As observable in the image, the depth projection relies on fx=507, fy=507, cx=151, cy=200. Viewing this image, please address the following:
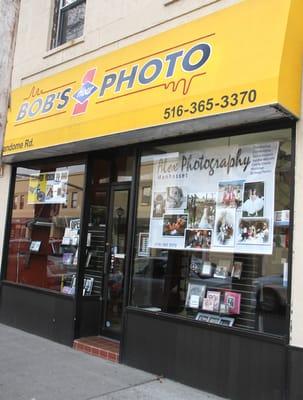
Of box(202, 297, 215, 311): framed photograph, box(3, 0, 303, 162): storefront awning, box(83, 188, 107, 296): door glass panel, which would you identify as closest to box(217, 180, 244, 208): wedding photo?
box(3, 0, 303, 162): storefront awning

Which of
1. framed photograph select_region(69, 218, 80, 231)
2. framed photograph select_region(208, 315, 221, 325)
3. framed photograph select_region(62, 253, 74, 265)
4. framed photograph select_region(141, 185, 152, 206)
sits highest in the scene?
framed photograph select_region(141, 185, 152, 206)

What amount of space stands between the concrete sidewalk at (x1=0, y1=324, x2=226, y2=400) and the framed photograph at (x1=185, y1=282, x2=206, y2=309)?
896 mm

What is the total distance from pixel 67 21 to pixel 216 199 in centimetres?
479

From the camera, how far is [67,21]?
876cm

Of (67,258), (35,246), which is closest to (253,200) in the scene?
(67,258)

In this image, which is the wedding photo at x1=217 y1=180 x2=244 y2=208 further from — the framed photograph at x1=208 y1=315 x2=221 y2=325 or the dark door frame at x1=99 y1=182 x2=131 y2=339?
the dark door frame at x1=99 y1=182 x2=131 y2=339

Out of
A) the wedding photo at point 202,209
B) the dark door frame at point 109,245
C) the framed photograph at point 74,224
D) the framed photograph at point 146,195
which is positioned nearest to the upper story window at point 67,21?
the dark door frame at point 109,245

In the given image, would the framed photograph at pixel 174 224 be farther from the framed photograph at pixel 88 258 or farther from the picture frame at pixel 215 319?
the framed photograph at pixel 88 258

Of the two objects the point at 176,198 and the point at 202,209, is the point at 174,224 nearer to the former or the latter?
the point at 176,198

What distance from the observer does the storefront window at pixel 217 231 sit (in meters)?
5.19

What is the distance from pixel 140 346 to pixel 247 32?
3780mm

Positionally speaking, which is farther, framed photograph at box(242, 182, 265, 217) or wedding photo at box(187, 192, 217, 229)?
wedding photo at box(187, 192, 217, 229)

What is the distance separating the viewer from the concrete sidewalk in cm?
517

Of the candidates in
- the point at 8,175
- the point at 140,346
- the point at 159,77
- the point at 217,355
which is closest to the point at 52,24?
the point at 8,175
